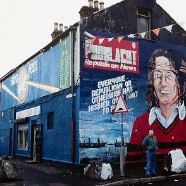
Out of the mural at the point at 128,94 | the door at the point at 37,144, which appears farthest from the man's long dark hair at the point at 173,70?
the door at the point at 37,144

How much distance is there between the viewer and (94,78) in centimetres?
1363

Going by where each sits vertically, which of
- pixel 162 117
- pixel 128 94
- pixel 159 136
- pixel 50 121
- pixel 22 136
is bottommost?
pixel 22 136

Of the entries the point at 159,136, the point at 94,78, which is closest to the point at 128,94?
the point at 94,78

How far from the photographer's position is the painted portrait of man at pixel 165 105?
48.9 feet

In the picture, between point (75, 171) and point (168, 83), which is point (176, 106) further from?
point (75, 171)

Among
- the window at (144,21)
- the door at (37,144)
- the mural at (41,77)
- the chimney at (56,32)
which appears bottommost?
the door at (37,144)

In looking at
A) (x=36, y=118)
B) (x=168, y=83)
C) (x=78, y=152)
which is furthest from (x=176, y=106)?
(x=36, y=118)

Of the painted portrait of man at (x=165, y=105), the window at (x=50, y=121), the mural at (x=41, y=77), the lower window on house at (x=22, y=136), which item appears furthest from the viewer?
the lower window on house at (x=22, y=136)

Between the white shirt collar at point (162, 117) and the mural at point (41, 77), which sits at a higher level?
the mural at point (41, 77)

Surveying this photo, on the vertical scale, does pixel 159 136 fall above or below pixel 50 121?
below

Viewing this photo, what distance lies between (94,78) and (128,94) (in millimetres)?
2012

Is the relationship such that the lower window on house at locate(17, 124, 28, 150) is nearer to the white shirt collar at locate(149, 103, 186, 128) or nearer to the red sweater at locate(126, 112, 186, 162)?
the red sweater at locate(126, 112, 186, 162)

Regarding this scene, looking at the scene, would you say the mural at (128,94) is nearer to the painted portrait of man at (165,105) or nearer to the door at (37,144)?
the painted portrait of man at (165,105)

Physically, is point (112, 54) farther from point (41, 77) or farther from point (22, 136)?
point (22, 136)
